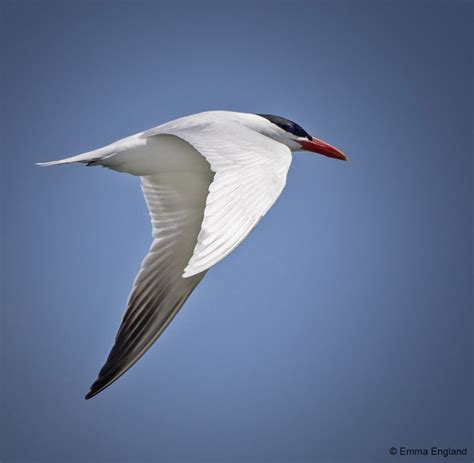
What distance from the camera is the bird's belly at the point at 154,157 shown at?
5246mm

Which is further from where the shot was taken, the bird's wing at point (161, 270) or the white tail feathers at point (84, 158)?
the bird's wing at point (161, 270)

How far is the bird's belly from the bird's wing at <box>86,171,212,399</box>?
0.43 ft

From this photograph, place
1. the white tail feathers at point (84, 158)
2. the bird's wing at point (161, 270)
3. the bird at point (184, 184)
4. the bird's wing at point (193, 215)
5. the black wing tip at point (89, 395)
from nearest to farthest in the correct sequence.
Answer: the bird's wing at point (193, 215) → the bird at point (184, 184) → the black wing tip at point (89, 395) → the white tail feathers at point (84, 158) → the bird's wing at point (161, 270)

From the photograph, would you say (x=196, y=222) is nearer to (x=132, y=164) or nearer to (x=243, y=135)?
(x=132, y=164)

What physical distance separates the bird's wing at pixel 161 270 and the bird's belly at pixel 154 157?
13 cm

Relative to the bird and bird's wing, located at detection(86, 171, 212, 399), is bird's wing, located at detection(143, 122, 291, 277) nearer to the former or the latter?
the bird

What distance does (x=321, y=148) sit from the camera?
20.3 ft

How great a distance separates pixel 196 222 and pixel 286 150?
1.59 meters

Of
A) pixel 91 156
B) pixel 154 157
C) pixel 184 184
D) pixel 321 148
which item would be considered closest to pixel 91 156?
pixel 91 156

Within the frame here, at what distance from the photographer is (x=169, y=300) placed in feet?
17.9

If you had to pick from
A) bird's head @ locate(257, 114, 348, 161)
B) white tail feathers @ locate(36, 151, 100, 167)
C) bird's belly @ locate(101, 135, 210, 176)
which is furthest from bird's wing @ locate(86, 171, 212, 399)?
white tail feathers @ locate(36, 151, 100, 167)

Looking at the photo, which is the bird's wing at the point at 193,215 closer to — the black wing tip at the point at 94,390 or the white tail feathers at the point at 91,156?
the black wing tip at the point at 94,390

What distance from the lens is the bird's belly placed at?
525 cm

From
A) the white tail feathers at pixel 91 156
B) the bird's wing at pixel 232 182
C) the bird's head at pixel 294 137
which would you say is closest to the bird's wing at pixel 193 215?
the bird's wing at pixel 232 182
